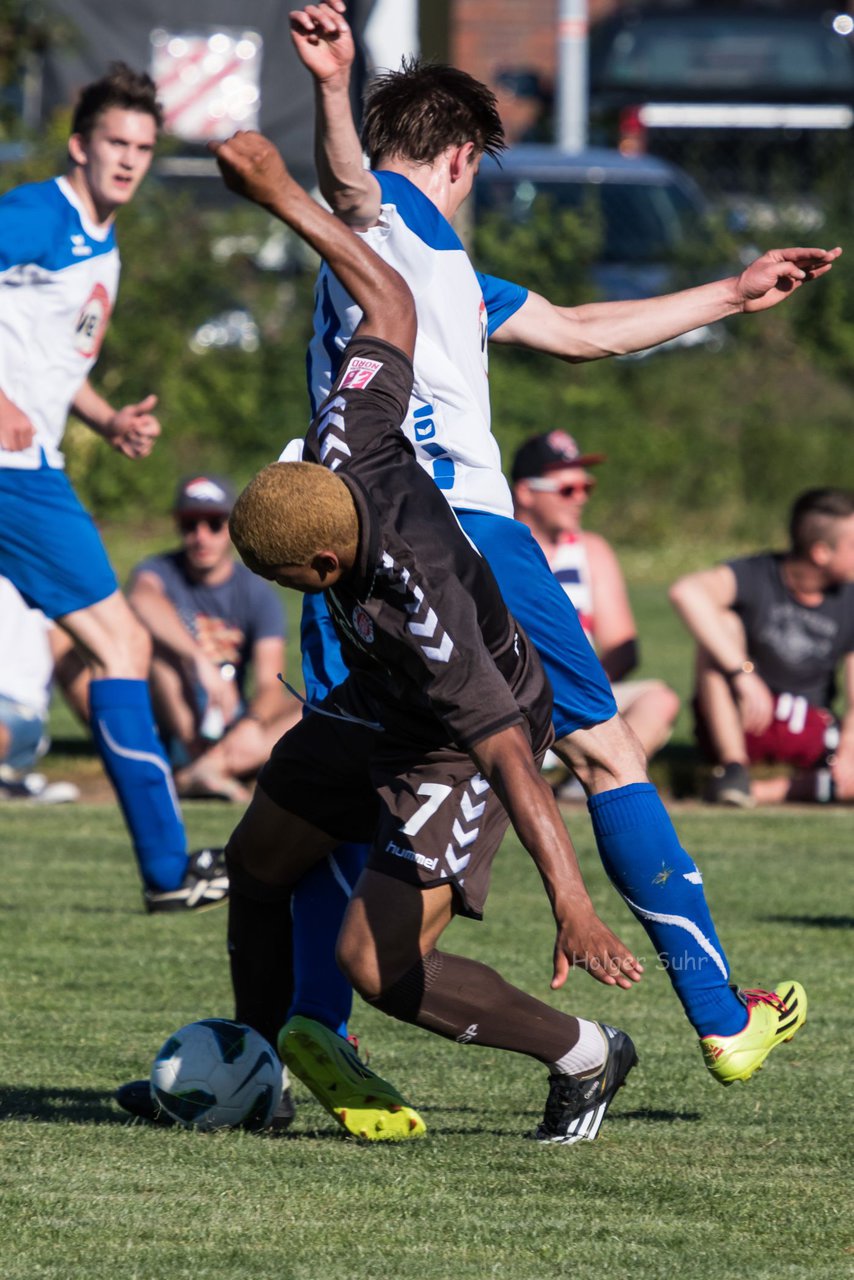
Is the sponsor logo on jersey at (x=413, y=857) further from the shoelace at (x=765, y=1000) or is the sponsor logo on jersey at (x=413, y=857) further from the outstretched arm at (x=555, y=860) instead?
the shoelace at (x=765, y=1000)

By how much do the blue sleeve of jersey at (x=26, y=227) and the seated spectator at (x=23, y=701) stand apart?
290 centimetres

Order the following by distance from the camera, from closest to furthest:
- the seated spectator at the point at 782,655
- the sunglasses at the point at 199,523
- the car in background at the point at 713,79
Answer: the seated spectator at the point at 782,655
the sunglasses at the point at 199,523
the car in background at the point at 713,79

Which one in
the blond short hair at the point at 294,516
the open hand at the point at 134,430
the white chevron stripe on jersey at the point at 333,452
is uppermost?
the white chevron stripe on jersey at the point at 333,452

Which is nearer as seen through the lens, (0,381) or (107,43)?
(0,381)

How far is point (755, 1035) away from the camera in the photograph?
4.48 m

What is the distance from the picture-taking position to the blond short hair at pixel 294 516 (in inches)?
151

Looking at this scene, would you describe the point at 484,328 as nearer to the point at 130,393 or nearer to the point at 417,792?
the point at 417,792

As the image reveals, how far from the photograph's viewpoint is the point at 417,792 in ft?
13.5

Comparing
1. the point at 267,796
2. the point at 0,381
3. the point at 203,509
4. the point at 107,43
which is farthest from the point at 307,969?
the point at 107,43

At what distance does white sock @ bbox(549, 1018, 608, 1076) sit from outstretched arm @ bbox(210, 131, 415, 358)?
1.40 m

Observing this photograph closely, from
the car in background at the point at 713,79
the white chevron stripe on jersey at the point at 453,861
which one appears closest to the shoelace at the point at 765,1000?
the white chevron stripe on jersey at the point at 453,861

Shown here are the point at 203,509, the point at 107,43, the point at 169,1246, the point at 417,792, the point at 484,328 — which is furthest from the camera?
the point at 107,43

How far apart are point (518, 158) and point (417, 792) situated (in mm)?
15290

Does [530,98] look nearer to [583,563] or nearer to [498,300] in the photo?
[583,563]
